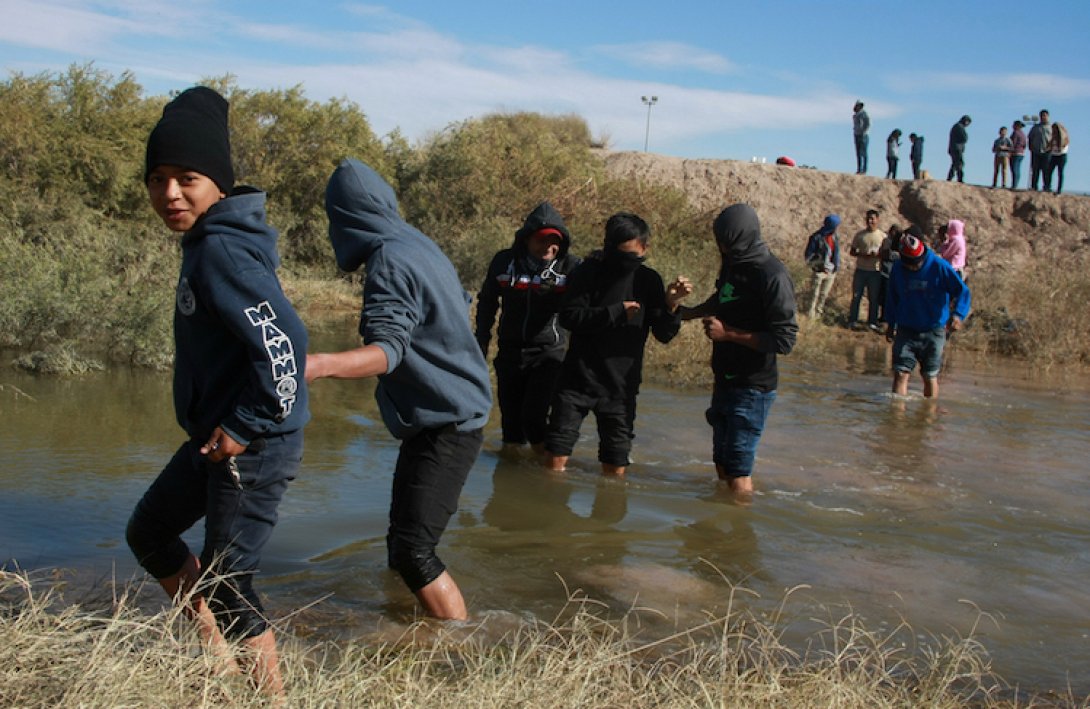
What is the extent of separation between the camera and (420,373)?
3973 millimetres

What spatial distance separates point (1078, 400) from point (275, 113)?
43.0 feet

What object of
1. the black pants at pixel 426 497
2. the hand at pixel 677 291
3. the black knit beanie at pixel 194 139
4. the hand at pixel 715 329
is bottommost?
the black pants at pixel 426 497

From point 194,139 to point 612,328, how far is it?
385 centimetres

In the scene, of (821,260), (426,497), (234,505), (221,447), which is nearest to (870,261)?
(821,260)

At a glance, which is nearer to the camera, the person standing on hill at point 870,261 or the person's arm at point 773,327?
the person's arm at point 773,327

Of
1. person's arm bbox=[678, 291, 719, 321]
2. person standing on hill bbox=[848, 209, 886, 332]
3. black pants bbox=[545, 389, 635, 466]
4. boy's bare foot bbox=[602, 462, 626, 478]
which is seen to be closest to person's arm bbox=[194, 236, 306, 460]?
black pants bbox=[545, 389, 635, 466]

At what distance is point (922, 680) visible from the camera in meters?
3.73

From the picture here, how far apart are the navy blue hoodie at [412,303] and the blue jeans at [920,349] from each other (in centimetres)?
750

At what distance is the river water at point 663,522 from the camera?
4.85m

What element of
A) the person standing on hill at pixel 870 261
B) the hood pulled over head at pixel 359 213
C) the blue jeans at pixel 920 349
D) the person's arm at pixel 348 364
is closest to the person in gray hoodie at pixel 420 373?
the hood pulled over head at pixel 359 213

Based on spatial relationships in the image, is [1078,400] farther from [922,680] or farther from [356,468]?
[922,680]

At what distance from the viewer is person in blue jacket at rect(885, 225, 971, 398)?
10.3m

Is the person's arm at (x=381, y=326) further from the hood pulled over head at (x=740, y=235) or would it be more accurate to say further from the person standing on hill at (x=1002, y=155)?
the person standing on hill at (x=1002, y=155)

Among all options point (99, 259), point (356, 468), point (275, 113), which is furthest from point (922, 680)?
point (275, 113)
